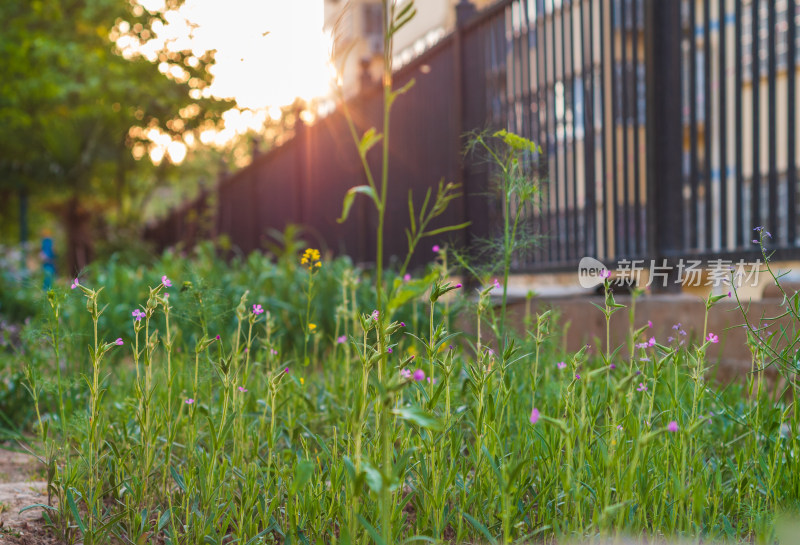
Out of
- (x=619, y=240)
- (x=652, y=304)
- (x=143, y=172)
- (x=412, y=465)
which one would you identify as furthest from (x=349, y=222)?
(x=143, y=172)

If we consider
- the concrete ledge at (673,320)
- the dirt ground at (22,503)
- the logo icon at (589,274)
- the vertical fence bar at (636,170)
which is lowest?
the dirt ground at (22,503)

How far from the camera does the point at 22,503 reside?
5.76 feet

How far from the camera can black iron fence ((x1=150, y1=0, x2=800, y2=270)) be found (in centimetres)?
354

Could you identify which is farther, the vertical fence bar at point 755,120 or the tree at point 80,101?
the tree at point 80,101

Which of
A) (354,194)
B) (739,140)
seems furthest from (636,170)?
(354,194)

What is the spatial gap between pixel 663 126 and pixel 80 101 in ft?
41.9

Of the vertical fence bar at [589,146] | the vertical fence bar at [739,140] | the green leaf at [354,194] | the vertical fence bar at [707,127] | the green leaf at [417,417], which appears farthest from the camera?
the vertical fence bar at [589,146]

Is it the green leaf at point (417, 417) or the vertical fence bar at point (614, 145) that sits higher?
the vertical fence bar at point (614, 145)

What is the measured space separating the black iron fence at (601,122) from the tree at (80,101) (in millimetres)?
5605

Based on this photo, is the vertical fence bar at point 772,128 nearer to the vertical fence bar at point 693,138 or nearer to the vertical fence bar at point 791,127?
the vertical fence bar at point 791,127

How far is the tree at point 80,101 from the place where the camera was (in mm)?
11266

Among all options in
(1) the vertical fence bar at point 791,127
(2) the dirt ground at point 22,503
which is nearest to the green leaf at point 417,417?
(2) the dirt ground at point 22,503

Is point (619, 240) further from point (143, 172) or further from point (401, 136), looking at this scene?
point (143, 172)

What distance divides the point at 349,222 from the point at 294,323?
9.75 ft
